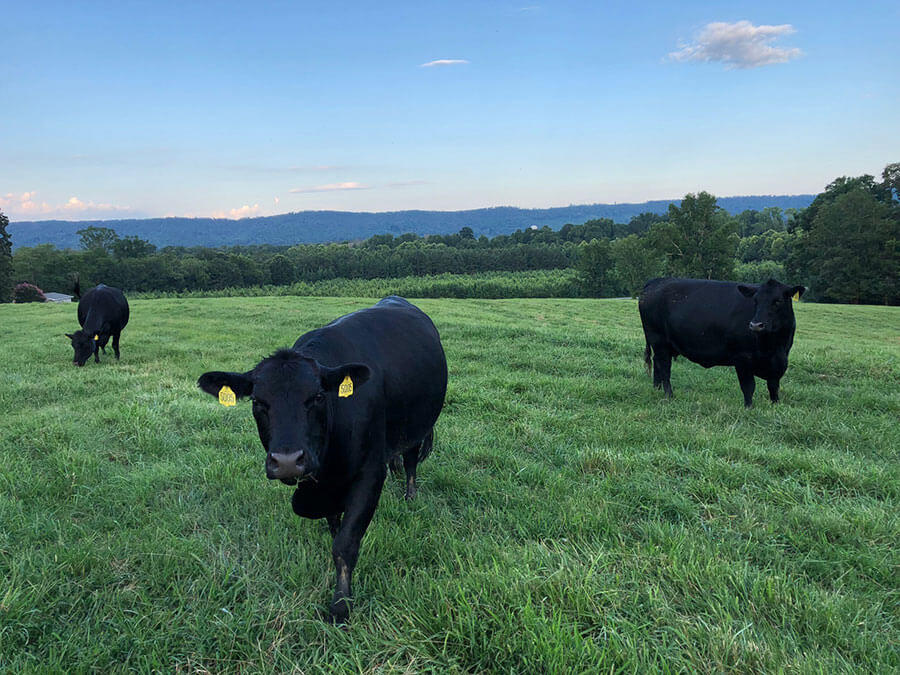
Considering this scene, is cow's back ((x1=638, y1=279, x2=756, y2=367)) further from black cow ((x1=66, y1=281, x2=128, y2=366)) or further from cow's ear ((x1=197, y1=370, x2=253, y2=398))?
black cow ((x1=66, y1=281, x2=128, y2=366))

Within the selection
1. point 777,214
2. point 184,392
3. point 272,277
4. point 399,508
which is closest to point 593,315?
point 184,392

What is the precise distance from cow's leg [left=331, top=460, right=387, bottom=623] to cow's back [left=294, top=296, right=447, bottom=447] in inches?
21.9

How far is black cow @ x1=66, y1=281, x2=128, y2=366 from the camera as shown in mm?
11297

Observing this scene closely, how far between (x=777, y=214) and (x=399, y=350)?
593 feet

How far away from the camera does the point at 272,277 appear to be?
4208 inches

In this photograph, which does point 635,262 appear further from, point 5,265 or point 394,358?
point 5,265

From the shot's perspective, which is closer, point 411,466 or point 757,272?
point 411,466

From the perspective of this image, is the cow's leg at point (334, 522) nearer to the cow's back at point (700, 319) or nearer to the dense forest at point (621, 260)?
the cow's back at point (700, 319)

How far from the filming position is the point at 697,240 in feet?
182

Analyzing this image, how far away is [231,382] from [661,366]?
784cm

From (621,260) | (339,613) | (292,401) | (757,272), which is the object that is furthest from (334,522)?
(757,272)

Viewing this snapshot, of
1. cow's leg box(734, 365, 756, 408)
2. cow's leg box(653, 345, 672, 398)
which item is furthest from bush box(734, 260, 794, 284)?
cow's leg box(734, 365, 756, 408)

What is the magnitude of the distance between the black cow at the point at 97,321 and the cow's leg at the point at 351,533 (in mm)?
10847

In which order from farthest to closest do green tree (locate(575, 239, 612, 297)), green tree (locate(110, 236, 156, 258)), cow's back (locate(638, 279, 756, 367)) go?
1. green tree (locate(110, 236, 156, 258))
2. green tree (locate(575, 239, 612, 297))
3. cow's back (locate(638, 279, 756, 367))
